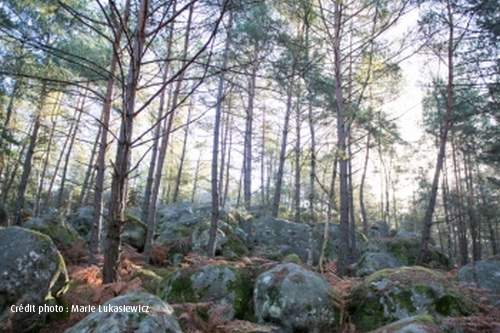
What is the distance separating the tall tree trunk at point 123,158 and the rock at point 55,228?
7528 mm

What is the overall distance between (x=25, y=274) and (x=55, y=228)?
626 centimetres

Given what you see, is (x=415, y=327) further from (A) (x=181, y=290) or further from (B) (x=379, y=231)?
(B) (x=379, y=231)

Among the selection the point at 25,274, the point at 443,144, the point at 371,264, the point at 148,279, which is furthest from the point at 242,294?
the point at 443,144

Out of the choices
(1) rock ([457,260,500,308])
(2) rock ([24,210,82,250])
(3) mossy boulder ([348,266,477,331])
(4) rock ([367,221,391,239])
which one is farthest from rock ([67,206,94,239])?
(4) rock ([367,221,391,239])

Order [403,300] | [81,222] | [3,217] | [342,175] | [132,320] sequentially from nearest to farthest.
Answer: [132,320] < [403,300] < [342,175] < [81,222] < [3,217]

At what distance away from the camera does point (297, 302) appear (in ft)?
14.1

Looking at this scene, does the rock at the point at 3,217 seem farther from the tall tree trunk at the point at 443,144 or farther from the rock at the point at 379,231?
the rock at the point at 379,231

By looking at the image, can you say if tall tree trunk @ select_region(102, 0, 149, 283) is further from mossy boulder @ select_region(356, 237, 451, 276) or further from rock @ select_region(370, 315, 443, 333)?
mossy boulder @ select_region(356, 237, 451, 276)

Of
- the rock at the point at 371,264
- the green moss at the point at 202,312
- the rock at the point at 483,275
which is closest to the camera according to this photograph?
the green moss at the point at 202,312

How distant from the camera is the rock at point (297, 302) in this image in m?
4.20

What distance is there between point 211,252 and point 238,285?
327cm

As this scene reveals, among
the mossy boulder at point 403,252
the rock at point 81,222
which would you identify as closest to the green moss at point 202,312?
the mossy boulder at point 403,252

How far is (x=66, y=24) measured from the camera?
9.31 m

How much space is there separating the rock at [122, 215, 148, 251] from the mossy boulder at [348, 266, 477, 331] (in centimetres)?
800
